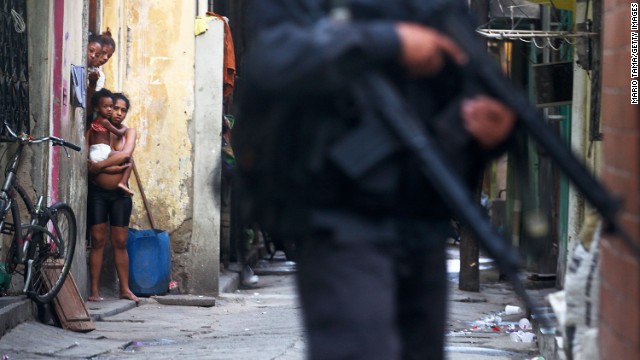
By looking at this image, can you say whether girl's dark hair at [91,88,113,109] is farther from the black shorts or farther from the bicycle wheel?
the bicycle wheel

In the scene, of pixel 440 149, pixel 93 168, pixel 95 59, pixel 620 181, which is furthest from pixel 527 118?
pixel 95 59

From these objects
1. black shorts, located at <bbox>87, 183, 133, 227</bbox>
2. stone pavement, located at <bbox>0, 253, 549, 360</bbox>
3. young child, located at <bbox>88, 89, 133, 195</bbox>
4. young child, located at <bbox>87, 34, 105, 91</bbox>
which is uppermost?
young child, located at <bbox>87, 34, 105, 91</bbox>

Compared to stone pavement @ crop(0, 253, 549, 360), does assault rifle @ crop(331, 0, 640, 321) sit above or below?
above

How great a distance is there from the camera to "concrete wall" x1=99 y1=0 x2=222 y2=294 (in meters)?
13.7

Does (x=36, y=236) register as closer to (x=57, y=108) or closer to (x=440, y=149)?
(x=57, y=108)

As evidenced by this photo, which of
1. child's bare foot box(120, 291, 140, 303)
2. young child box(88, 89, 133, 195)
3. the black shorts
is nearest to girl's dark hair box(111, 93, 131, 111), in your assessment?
young child box(88, 89, 133, 195)

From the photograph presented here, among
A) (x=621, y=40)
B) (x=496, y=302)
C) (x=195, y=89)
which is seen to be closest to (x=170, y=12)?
(x=195, y=89)

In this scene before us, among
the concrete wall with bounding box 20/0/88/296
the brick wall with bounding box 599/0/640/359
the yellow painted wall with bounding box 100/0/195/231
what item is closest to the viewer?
the brick wall with bounding box 599/0/640/359

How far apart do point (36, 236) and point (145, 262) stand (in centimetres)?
305

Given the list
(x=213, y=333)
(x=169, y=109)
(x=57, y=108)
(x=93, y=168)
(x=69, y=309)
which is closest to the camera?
(x=69, y=309)

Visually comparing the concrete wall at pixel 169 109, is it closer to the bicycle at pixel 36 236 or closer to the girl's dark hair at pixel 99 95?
the girl's dark hair at pixel 99 95

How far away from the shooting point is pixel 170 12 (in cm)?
1364

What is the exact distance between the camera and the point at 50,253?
33.9 ft

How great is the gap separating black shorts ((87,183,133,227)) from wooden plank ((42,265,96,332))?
1.92m
